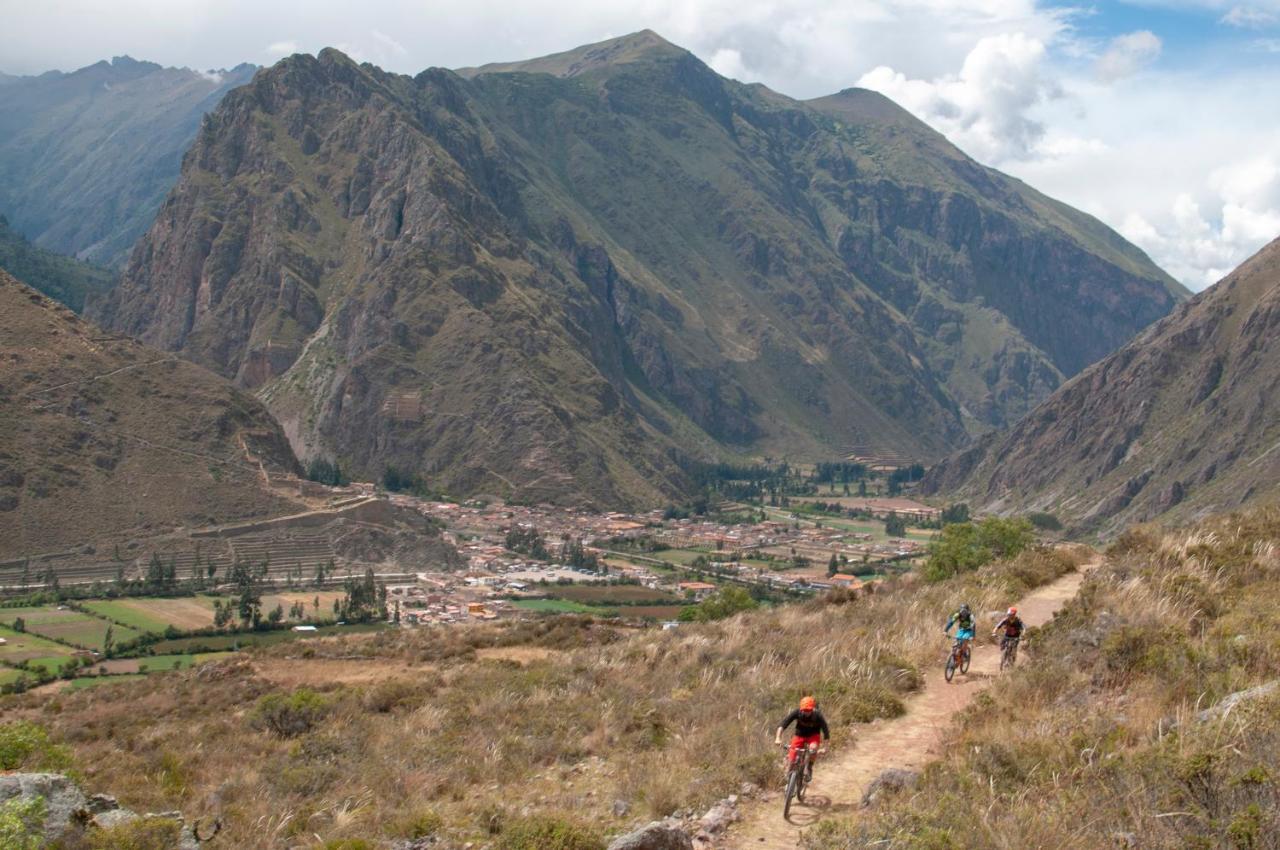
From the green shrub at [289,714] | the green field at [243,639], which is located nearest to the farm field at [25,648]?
the green field at [243,639]

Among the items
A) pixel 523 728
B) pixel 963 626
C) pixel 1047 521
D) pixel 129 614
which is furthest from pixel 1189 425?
pixel 523 728

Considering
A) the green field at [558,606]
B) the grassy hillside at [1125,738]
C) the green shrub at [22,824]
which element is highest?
the grassy hillside at [1125,738]

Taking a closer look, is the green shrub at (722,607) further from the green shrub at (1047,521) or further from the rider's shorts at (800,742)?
the green shrub at (1047,521)

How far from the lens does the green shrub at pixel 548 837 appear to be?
A: 13039mm

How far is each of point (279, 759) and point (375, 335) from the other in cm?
18395

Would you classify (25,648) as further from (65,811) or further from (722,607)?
(65,811)

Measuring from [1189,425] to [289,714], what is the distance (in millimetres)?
171623

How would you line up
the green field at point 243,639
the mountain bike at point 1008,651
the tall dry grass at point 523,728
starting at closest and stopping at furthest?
the tall dry grass at point 523,728 → the mountain bike at point 1008,651 → the green field at point 243,639

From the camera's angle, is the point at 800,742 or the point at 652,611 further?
the point at 652,611

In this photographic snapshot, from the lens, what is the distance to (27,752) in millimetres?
16625

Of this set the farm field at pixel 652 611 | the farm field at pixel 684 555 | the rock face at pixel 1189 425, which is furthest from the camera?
the rock face at pixel 1189 425

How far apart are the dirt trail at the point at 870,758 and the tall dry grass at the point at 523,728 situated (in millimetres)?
430

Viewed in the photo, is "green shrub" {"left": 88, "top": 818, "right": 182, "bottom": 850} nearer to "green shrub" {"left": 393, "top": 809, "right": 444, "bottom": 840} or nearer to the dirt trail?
"green shrub" {"left": 393, "top": 809, "right": 444, "bottom": 840}

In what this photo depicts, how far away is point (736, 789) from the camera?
1488cm
